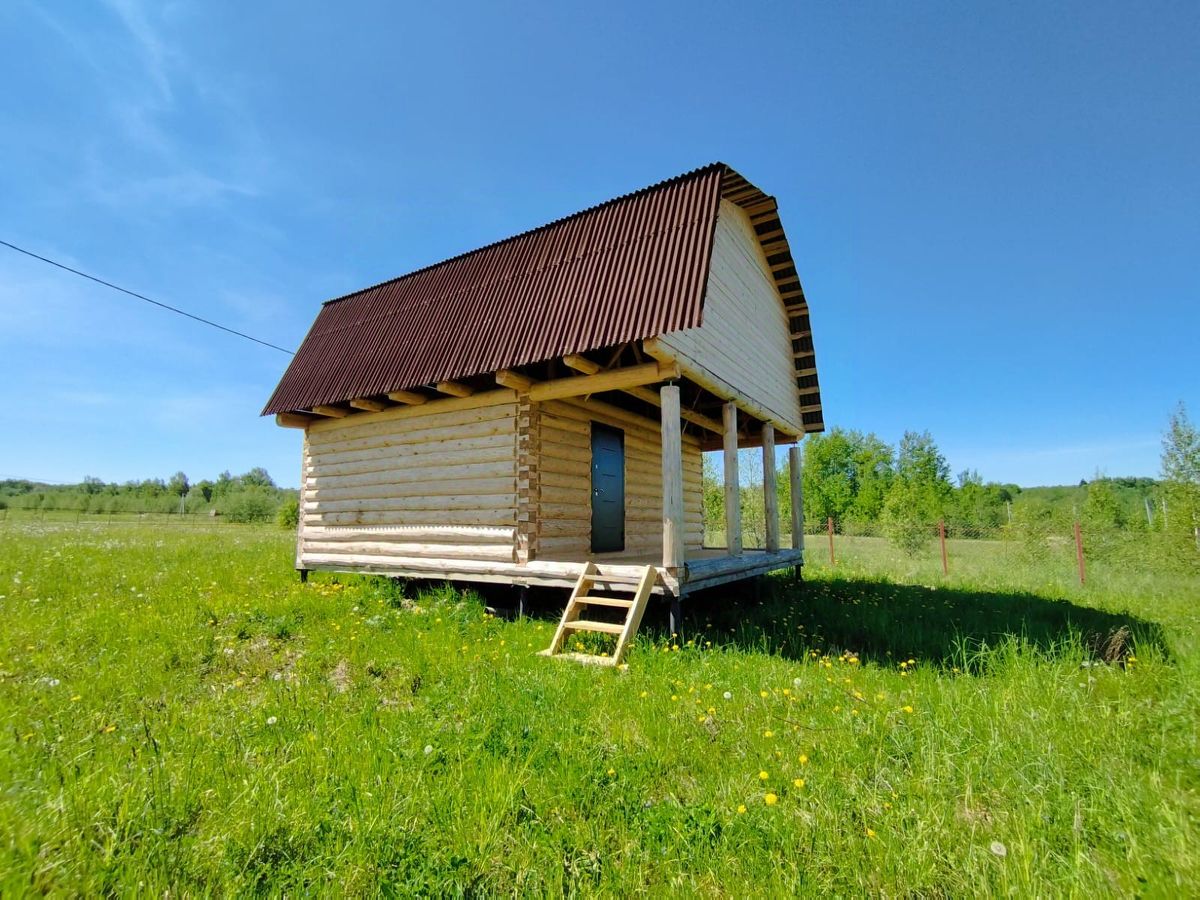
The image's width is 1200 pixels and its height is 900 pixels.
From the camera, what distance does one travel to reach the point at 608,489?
10.1m

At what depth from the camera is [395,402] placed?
10062mm

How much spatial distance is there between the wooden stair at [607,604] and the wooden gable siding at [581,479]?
4.99 feet

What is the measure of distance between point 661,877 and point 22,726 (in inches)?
181

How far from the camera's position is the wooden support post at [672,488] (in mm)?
6621

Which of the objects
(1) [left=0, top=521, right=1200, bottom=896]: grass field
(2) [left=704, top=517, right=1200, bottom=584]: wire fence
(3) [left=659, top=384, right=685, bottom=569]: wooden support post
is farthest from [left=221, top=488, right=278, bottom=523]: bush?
(3) [left=659, top=384, right=685, bottom=569]: wooden support post

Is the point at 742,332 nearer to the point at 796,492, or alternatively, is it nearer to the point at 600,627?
the point at 796,492

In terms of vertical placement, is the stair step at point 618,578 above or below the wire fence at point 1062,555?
above

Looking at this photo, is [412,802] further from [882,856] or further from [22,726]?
[22,726]

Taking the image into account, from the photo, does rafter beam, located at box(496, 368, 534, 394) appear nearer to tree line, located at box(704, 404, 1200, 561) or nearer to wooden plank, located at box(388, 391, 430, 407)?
wooden plank, located at box(388, 391, 430, 407)

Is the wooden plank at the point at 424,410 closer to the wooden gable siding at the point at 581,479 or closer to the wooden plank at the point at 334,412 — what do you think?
the wooden plank at the point at 334,412

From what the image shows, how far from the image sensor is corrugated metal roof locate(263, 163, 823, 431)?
6.96 m

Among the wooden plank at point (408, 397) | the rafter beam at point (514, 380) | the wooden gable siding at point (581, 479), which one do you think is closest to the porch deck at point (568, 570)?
the wooden gable siding at point (581, 479)

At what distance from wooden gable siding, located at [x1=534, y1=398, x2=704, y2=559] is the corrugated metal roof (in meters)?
1.60

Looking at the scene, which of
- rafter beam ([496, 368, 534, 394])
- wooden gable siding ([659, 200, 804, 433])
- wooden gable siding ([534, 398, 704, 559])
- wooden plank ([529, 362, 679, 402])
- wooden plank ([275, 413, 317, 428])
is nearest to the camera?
wooden plank ([529, 362, 679, 402])
